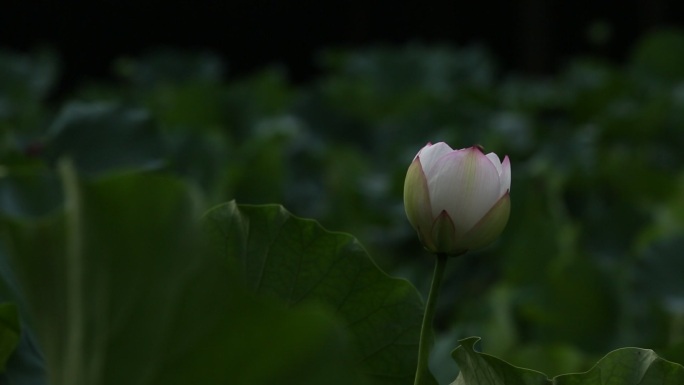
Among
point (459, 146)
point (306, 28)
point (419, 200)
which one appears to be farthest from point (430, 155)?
point (306, 28)

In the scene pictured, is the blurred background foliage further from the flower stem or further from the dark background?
the dark background

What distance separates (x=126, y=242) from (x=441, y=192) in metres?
0.18

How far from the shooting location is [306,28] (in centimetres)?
813

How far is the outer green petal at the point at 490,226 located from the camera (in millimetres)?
524

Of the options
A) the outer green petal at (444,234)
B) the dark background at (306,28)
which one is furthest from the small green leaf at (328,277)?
the dark background at (306,28)

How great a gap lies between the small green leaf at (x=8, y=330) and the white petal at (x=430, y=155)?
189 millimetres

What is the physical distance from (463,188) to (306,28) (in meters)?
7.69

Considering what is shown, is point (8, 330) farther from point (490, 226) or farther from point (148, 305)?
point (490, 226)

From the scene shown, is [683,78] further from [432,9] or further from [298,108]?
[432,9]

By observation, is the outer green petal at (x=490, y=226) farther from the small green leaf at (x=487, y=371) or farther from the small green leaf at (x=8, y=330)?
the small green leaf at (x=8, y=330)

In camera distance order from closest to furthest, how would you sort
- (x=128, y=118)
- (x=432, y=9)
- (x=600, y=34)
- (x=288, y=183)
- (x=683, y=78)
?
(x=128, y=118)
(x=288, y=183)
(x=683, y=78)
(x=600, y=34)
(x=432, y=9)

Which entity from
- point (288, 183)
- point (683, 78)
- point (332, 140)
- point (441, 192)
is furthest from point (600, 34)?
point (441, 192)

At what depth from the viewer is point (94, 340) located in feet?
1.30

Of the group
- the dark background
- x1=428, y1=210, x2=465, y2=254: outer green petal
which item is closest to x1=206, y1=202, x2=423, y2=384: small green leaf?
x1=428, y1=210, x2=465, y2=254: outer green petal
